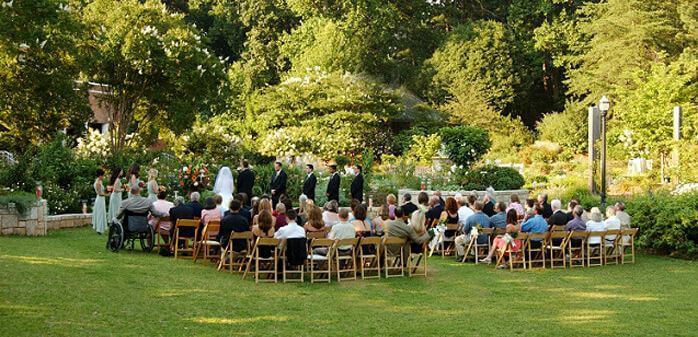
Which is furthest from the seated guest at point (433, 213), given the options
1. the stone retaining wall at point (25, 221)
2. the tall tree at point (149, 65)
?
the tall tree at point (149, 65)

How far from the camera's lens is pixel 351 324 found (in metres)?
10.7

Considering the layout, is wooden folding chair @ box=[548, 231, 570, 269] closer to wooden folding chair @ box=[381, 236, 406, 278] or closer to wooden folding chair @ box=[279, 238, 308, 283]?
wooden folding chair @ box=[381, 236, 406, 278]

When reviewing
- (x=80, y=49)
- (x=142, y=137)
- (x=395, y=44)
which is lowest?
(x=142, y=137)

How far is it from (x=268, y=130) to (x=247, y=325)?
2672cm

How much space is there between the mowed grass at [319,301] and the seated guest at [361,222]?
3.21ft

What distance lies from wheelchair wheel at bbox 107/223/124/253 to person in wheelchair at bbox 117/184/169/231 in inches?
3.9

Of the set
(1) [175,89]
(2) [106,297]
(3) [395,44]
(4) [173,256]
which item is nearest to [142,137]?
(1) [175,89]

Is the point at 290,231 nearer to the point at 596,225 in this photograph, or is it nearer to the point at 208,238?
the point at 208,238

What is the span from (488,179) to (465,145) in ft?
5.03

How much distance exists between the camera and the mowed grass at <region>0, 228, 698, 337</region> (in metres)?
10.3

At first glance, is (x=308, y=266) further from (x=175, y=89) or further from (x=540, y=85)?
(x=540, y=85)

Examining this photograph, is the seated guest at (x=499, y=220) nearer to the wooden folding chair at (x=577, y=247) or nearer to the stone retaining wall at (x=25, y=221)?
the wooden folding chair at (x=577, y=247)

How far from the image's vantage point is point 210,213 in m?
15.2

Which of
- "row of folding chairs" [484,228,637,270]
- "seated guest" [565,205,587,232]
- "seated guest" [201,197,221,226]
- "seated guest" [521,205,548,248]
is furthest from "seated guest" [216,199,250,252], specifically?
"seated guest" [565,205,587,232]
